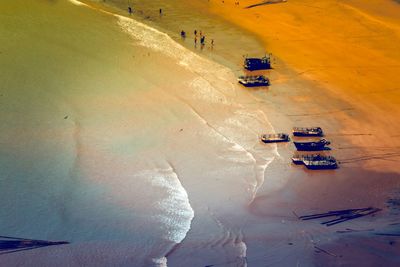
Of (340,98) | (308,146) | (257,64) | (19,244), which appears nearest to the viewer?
(19,244)

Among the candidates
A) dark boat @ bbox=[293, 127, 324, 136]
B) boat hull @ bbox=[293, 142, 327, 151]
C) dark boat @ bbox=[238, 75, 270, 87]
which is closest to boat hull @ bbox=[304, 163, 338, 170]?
boat hull @ bbox=[293, 142, 327, 151]

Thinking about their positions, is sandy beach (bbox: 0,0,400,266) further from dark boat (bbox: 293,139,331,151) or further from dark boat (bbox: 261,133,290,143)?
dark boat (bbox: 261,133,290,143)

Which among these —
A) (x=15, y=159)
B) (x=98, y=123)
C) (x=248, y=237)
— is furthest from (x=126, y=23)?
(x=248, y=237)

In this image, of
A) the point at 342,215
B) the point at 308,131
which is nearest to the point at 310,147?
the point at 308,131

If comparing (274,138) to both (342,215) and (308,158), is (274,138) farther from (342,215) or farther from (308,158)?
(342,215)

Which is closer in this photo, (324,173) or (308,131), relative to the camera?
(324,173)

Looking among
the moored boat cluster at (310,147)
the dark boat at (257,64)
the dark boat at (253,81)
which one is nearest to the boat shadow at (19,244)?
the moored boat cluster at (310,147)

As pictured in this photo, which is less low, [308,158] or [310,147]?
[310,147]
